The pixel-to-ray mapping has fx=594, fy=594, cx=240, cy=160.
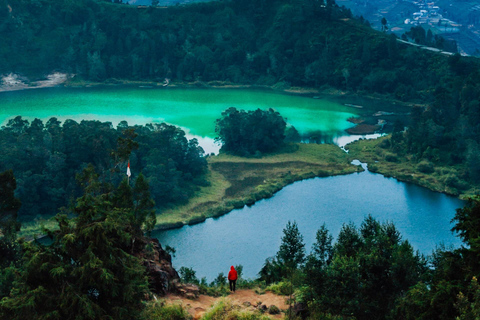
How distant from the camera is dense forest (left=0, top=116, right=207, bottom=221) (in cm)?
5366

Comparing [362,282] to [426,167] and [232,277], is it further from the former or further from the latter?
[426,167]

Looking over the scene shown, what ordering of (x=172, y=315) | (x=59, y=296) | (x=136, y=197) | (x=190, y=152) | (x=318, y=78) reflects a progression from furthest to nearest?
1. (x=318, y=78)
2. (x=190, y=152)
3. (x=136, y=197)
4. (x=172, y=315)
5. (x=59, y=296)

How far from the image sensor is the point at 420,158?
7306 centimetres

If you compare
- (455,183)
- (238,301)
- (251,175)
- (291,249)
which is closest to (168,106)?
(251,175)

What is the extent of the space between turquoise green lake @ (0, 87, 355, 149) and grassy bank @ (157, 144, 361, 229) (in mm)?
12204

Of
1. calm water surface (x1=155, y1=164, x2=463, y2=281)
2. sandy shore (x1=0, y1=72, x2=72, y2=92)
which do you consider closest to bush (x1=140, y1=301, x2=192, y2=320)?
calm water surface (x1=155, y1=164, x2=463, y2=281)

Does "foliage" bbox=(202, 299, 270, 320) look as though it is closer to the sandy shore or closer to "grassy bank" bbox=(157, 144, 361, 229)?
"grassy bank" bbox=(157, 144, 361, 229)

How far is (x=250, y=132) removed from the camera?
75.7m

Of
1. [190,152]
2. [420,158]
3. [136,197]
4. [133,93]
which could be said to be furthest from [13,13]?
[136,197]

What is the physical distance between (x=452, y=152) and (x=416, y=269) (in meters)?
50.8

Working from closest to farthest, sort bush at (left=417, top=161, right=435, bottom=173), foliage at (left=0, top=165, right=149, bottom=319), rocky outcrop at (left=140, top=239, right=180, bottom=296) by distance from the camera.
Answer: foliage at (left=0, top=165, right=149, bottom=319)
rocky outcrop at (left=140, top=239, right=180, bottom=296)
bush at (left=417, top=161, right=435, bottom=173)

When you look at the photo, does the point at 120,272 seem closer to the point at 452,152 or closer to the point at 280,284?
the point at 280,284

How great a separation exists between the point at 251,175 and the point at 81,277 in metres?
49.4

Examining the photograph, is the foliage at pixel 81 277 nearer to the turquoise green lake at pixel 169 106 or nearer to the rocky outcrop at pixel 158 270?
the rocky outcrop at pixel 158 270
